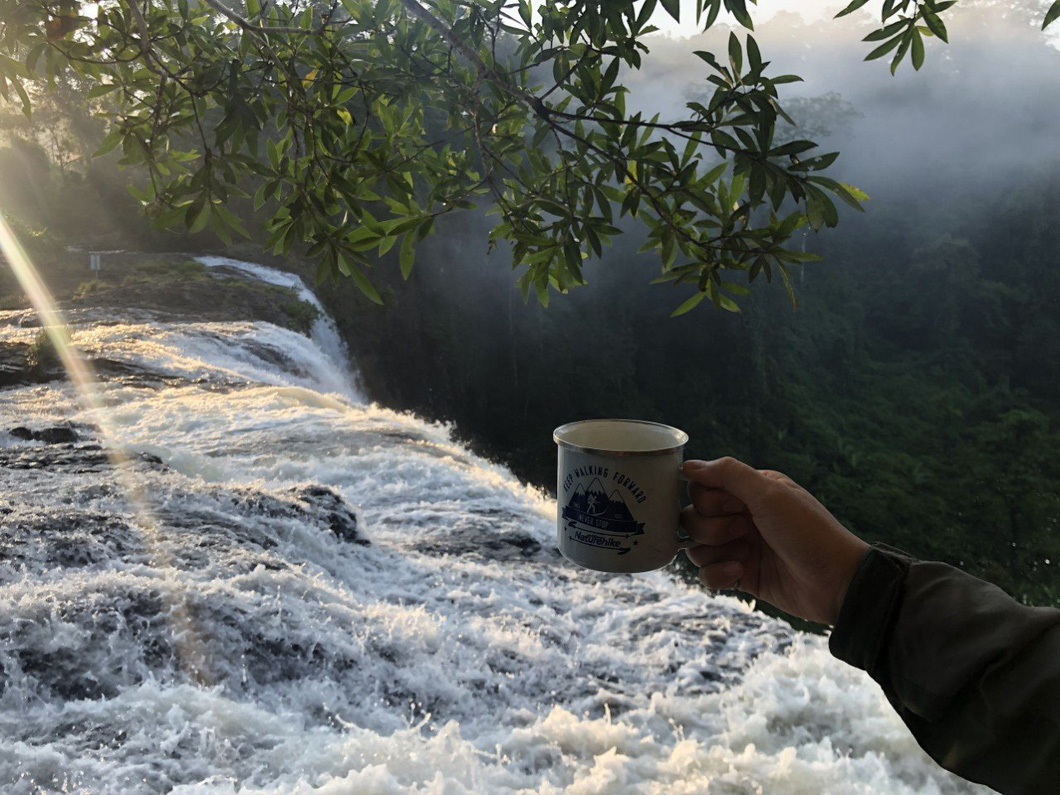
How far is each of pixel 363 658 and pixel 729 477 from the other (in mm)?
2304

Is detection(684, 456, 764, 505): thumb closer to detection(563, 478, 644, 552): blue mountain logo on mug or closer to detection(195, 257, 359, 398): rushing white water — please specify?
detection(563, 478, 644, 552): blue mountain logo on mug

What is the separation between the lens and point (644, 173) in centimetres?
152

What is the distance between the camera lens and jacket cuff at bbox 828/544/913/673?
1.13 meters

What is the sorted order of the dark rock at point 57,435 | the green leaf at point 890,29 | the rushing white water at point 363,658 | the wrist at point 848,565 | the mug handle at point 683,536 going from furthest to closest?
the dark rock at point 57,435
the rushing white water at point 363,658
the green leaf at point 890,29
the mug handle at point 683,536
the wrist at point 848,565

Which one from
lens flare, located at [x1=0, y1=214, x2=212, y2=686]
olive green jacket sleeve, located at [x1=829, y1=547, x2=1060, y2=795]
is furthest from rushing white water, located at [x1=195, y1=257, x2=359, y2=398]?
olive green jacket sleeve, located at [x1=829, y1=547, x2=1060, y2=795]

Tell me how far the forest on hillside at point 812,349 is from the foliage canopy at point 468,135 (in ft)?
40.7

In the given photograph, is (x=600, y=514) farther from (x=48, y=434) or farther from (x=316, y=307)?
(x=316, y=307)

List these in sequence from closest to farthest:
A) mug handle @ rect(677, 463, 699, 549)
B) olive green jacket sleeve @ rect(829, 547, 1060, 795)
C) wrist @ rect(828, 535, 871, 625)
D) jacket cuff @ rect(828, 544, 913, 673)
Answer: olive green jacket sleeve @ rect(829, 547, 1060, 795), jacket cuff @ rect(828, 544, 913, 673), wrist @ rect(828, 535, 871, 625), mug handle @ rect(677, 463, 699, 549)

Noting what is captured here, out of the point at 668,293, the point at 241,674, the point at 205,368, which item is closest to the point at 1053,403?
the point at 668,293

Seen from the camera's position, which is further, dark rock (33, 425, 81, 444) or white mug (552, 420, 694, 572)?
dark rock (33, 425, 81, 444)

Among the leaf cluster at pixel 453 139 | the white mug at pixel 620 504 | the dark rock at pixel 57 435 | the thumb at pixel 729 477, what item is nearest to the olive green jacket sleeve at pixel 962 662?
the thumb at pixel 729 477

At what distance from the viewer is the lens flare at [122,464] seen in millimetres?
2783

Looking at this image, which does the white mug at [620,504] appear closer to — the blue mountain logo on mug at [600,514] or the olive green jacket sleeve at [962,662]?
the blue mountain logo on mug at [600,514]

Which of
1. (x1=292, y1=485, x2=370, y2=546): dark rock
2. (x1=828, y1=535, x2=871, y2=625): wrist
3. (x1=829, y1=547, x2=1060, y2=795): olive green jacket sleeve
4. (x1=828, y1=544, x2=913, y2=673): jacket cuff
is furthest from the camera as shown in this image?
(x1=292, y1=485, x2=370, y2=546): dark rock
